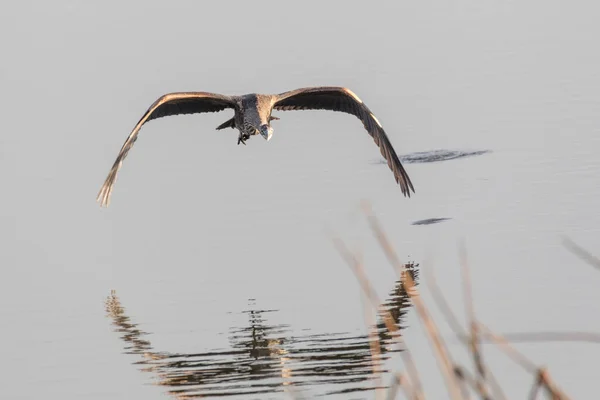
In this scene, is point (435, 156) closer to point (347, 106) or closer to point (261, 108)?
point (347, 106)

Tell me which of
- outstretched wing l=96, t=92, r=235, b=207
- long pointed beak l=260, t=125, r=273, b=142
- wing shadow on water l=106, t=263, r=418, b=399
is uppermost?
outstretched wing l=96, t=92, r=235, b=207

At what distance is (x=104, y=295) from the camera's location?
9.02m

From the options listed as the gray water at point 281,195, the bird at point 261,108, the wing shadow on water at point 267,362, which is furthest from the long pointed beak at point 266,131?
the wing shadow on water at point 267,362

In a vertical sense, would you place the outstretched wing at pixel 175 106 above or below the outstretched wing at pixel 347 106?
above

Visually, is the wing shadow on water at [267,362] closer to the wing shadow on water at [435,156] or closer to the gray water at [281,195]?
the gray water at [281,195]

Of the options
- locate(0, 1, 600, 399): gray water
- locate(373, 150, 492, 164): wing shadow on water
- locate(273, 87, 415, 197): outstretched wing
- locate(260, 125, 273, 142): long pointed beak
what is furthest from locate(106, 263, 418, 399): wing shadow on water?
locate(373, 150, 492, 164): wing shadow on water

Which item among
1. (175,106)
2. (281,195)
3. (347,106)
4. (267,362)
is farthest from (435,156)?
(267,362)

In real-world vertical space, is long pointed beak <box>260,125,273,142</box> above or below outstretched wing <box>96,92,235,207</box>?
below

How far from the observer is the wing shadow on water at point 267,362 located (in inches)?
271

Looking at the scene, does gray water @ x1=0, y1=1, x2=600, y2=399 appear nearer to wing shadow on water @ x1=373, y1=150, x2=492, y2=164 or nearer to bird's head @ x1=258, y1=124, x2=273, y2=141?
wing shadow on water @ x1=373, y1=150, x2=492, y2=164

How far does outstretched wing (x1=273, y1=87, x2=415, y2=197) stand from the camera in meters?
10.1

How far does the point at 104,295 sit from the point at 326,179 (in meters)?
3.27

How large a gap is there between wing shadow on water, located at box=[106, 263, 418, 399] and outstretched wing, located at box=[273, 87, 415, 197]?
2062 mm

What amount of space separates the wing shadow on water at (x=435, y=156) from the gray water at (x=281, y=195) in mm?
62
